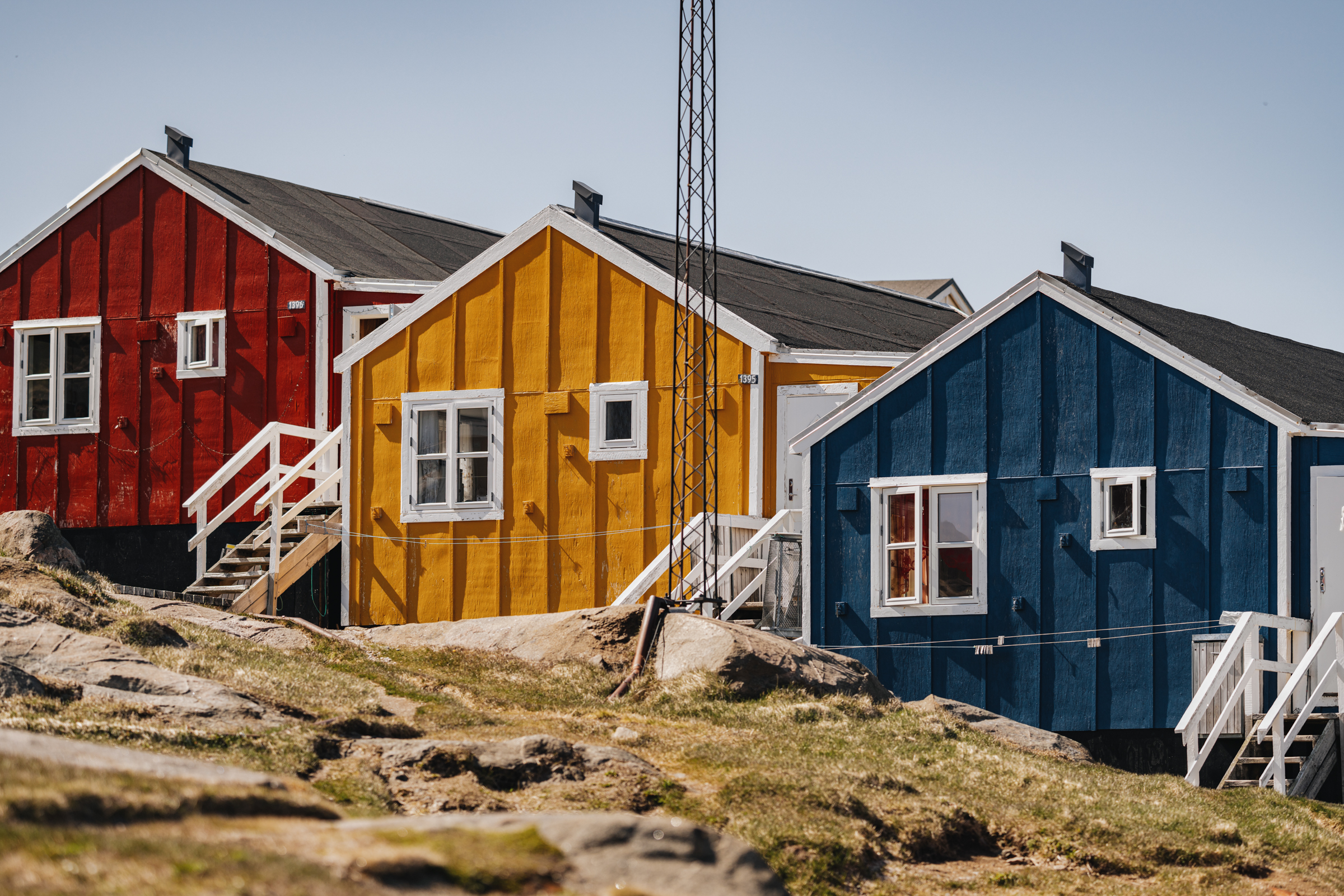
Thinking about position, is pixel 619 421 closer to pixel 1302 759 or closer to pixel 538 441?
pixel 538 441

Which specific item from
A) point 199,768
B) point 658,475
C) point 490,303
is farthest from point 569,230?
point 199,768

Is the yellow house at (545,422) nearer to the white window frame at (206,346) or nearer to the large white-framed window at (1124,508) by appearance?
the white window frame at (206,346)

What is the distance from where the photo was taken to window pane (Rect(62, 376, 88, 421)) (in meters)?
26.3

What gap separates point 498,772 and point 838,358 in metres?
11.1

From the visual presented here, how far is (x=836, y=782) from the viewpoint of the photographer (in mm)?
11438

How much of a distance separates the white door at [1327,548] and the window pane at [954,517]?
12.4 feet

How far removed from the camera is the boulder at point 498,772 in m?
10.2

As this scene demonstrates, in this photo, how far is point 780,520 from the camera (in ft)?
64.3

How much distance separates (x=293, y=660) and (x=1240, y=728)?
31.4 feet

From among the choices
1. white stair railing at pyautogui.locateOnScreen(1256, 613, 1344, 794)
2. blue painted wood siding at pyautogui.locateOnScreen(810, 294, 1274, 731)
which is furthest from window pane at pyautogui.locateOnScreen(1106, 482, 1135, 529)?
white stair railing at pyautogui.locateOnScreen(1256, 613, 1344, 794)

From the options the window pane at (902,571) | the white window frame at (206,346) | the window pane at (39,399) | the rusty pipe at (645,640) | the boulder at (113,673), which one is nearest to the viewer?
the boulder at (113,673)

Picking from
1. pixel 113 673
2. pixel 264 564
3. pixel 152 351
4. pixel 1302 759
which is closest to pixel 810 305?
pixel 264 564

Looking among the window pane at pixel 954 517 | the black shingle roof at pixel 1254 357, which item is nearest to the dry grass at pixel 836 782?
the window pane at pixel 954 517

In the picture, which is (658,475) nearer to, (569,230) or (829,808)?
(569,230)
